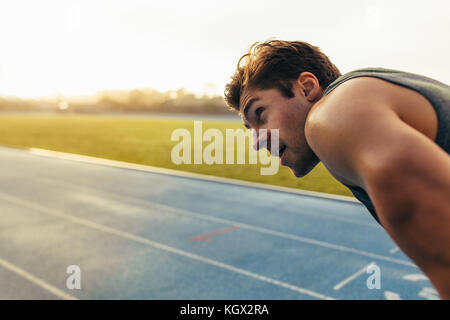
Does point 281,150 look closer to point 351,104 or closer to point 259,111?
point 259,111

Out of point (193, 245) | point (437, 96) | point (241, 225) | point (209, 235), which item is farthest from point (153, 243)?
point (437, 96)

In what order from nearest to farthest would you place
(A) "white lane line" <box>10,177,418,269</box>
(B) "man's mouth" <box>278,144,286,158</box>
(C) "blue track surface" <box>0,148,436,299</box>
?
1. (B) "man's mouth" <box>278,144,286,158</box>
2. (C) "blue track surface" <box>0,148,436,299</box>
3. (A) "white lane line" <box>10,177,418,269</box>

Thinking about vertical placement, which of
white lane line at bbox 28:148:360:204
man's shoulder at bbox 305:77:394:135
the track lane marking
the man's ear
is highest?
the man's ear

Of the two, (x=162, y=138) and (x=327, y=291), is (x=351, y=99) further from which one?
(x=162, y=138)

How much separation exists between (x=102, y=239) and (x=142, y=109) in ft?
212

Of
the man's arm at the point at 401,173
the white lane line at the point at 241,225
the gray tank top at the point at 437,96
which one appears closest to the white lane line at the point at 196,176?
the white lane line at the point at 241,225

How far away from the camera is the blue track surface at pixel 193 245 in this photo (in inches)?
223

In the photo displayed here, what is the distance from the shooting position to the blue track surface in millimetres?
5656

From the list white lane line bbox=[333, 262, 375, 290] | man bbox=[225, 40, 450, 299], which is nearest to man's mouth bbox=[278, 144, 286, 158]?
man bbox=[225, 40, 450, 299]

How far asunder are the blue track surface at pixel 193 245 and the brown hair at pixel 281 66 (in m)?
4.48

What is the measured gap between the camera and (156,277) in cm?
599

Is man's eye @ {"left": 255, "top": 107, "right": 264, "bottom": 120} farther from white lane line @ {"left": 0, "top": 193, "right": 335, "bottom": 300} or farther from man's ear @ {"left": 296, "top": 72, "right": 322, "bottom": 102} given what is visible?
white lane line @ {"left": 0, "top": 193, "right": 335, "bottom": 300}

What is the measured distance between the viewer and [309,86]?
4.18 ft

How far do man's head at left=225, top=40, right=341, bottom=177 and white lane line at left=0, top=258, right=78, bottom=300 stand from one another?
4864 millimetres
